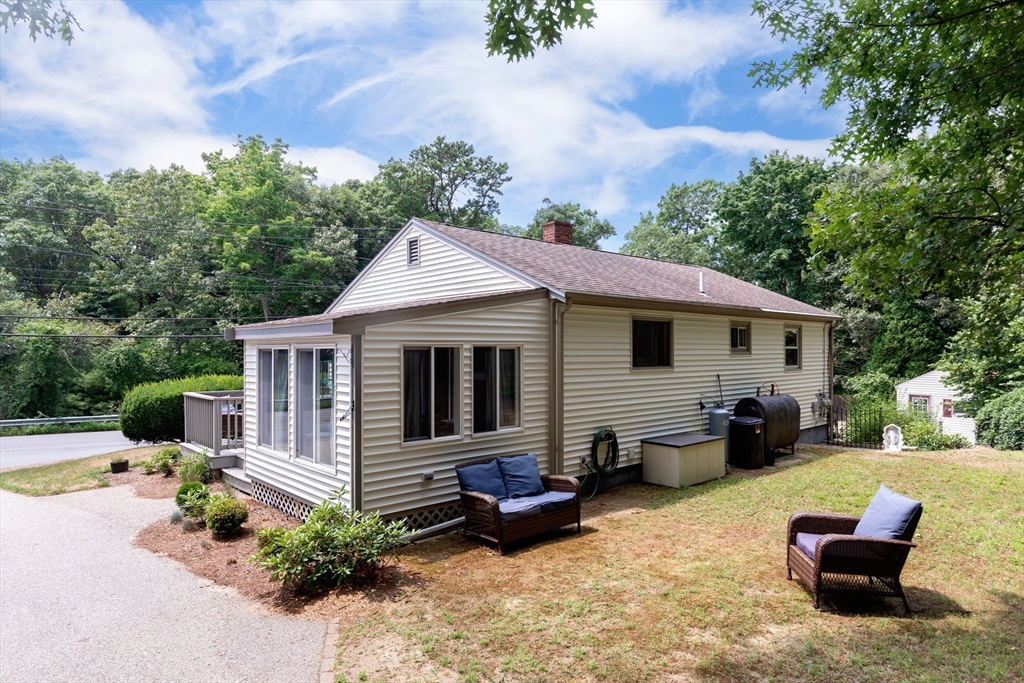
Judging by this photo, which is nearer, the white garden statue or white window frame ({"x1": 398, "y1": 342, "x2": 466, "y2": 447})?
white window frame ({"x1": 398, "y1": 342, "x2": 466, "y2": 447})

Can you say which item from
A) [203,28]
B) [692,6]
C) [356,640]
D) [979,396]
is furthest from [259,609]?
[979,396]

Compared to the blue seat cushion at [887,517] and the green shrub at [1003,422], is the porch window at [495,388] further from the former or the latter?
the green shrub at [1003,422]

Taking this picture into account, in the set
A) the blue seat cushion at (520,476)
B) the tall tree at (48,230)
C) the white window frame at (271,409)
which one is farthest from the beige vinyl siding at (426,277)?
the tall tree at (48,230)

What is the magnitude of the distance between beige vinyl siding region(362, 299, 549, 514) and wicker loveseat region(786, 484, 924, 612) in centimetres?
425

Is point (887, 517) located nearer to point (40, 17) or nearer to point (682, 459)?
point (682, 459)

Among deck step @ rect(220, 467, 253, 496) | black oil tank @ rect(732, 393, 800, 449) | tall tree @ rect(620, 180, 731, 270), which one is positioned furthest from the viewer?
tall tree @ rect(620, 180, 731, 270)

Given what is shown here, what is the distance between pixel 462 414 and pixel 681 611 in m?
3.83

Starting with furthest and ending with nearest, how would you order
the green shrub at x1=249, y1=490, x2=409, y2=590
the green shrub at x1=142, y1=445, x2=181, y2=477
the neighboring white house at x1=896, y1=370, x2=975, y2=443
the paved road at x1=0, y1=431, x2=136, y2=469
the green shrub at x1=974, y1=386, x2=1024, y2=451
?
the neighboring white house at x1=896, y1=370, x2=975, y2=443 → the paved road at x1=0, y1=431, x2=136, y2=469 → the green shrub at x1=974, y1=386, x2=1024, y2=451 → the green shrub at x1=142, y1=445, x2=181, y2=477 → the green shrub at x1=249, y1=490, x2=409, y2=590

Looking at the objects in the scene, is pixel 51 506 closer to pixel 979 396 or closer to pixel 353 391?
pixel 353 391

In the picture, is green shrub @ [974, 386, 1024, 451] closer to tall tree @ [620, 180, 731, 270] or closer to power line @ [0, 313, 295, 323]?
tall tree @ [620, 180, 731, 270]

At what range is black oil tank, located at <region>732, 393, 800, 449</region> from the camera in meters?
12.1

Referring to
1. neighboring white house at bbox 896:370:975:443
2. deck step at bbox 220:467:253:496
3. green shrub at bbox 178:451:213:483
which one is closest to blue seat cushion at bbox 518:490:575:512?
deck step at bbox 220:467:253:496

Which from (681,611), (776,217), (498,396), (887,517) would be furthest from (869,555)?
(776,217)

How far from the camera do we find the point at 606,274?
1178 centimetres
